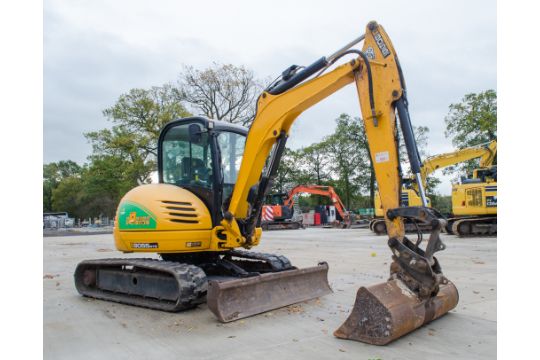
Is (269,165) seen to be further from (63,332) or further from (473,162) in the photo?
(473,162)

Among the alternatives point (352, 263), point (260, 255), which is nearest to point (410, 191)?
point (352, 263)

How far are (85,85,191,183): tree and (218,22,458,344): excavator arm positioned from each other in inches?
980

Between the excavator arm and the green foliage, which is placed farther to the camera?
the green foliage

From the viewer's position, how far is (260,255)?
6.30 meters

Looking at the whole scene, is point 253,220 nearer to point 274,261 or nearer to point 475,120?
point 274,261

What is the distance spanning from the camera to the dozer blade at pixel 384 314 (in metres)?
3.87

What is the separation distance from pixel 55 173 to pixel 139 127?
51.0 meters

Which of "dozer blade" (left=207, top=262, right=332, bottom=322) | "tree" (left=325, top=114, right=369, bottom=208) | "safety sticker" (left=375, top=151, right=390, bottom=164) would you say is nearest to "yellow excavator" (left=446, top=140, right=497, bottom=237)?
"dozer blade" (left=207, top=262, right=332, bottom=322)

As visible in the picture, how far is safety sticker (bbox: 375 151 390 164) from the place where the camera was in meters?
4.55

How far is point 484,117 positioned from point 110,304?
34.5m

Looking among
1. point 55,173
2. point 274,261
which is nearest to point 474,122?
point 274,261

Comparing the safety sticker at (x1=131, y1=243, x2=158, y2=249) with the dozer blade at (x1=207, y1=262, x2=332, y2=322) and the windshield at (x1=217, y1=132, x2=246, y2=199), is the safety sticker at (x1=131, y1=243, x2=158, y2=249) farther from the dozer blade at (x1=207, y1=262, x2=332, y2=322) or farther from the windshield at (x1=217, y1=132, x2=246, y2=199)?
the dozer blade at (x1=207, y1=262, x2=332, y2=322)

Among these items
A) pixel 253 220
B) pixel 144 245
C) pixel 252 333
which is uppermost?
pixel 253 220

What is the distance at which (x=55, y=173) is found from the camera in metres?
74.2
